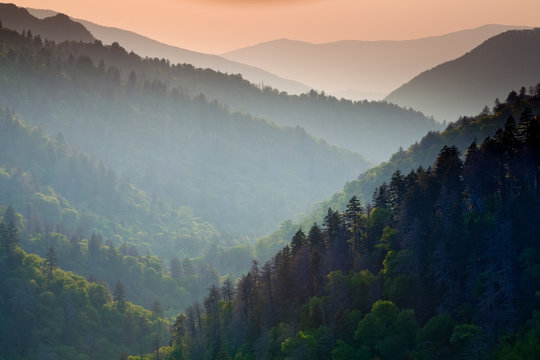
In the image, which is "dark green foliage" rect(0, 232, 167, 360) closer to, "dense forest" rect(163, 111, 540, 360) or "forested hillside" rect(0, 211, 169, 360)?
"forested hillside" rect(0, 211, 169, 360)

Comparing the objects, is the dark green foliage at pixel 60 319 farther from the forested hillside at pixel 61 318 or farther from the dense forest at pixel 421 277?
the dense forest at pixel 421 277

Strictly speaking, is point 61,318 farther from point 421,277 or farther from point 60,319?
point 421,277

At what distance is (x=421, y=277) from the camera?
95.2 meters

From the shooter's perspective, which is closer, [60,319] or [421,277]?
[421,277]

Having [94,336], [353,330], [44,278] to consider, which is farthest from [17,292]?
[353,330]

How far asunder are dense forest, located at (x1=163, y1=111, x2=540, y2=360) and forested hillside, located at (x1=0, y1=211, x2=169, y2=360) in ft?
220

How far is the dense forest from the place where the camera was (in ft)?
272

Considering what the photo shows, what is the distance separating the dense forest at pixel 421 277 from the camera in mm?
82938

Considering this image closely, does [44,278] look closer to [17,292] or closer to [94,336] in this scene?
[17,292]

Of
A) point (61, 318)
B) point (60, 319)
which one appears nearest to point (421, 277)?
point (61, 318)

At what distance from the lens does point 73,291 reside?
190000 millimetres

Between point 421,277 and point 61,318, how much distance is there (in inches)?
4707

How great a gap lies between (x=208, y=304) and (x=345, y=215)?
120ft

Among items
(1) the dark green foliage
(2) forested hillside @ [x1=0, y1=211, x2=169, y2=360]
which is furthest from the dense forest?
(2) forested hillside @ [x1=0, y1=211, x2=169, y2=360]
